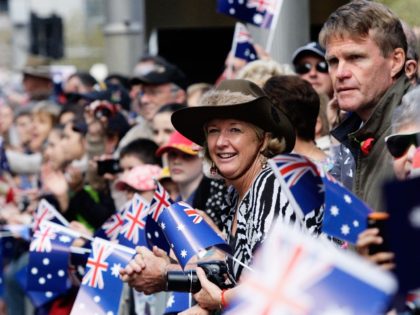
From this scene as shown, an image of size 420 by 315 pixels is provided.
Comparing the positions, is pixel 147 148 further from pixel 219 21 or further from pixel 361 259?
pixel 219 21

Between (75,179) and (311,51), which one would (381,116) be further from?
(75,179)

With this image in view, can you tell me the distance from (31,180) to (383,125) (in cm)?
785

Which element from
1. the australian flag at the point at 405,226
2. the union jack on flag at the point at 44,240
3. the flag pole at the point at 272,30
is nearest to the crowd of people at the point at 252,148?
the flag pole at the point at 272,30

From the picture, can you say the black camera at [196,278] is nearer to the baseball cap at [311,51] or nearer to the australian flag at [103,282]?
the australian flag at [103,282]

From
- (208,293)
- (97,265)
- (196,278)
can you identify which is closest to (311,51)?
(97,265)

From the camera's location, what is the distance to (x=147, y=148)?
974 centimetres

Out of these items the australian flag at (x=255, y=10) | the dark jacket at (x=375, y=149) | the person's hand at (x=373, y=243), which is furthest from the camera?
the australian flag at (x=255, y=10)

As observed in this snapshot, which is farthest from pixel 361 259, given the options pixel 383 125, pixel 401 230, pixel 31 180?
→ pixel 31 180

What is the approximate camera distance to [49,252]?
8.79 m

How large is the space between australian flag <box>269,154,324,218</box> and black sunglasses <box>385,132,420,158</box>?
32 cm

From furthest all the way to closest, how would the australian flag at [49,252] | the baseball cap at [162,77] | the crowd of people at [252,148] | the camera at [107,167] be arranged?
the baseball cap at [162,77], the camera at [107,167], the australian flag at [49,252], the crowd of people at [252,148]

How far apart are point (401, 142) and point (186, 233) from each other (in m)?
1.68

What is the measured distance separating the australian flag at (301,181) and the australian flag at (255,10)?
4.62 metres

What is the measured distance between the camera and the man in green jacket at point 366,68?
5949 mm
